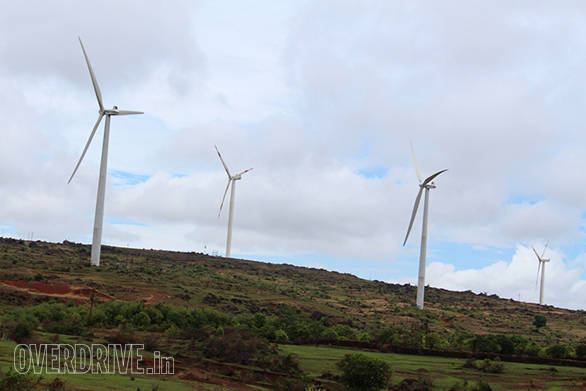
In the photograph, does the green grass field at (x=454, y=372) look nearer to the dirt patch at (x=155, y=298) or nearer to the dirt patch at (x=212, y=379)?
the dirt patch at (x=212, y=379)

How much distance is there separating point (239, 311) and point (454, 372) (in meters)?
45.9

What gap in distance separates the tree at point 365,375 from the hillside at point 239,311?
5.43m

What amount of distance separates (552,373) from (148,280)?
234ft

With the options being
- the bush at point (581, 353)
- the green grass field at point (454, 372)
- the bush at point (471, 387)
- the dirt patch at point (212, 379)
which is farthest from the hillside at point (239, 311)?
the bush at point (471, 387)

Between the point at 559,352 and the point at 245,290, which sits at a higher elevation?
the point at 245,290

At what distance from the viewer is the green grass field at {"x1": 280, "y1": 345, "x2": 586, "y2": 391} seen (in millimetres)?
50281

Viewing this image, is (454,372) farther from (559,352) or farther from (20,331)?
(20,331)

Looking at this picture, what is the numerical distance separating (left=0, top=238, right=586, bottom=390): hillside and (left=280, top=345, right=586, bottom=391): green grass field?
141 inches

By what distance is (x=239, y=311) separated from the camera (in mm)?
94750

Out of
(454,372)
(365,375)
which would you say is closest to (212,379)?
(365,375)

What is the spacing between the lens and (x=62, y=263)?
11181cm

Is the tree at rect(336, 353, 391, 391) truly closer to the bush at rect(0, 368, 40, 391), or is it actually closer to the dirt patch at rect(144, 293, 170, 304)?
the bush at rect(0, 368, 40, 391)

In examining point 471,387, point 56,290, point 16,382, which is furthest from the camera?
point 56,290

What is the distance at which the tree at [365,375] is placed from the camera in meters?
46.6
